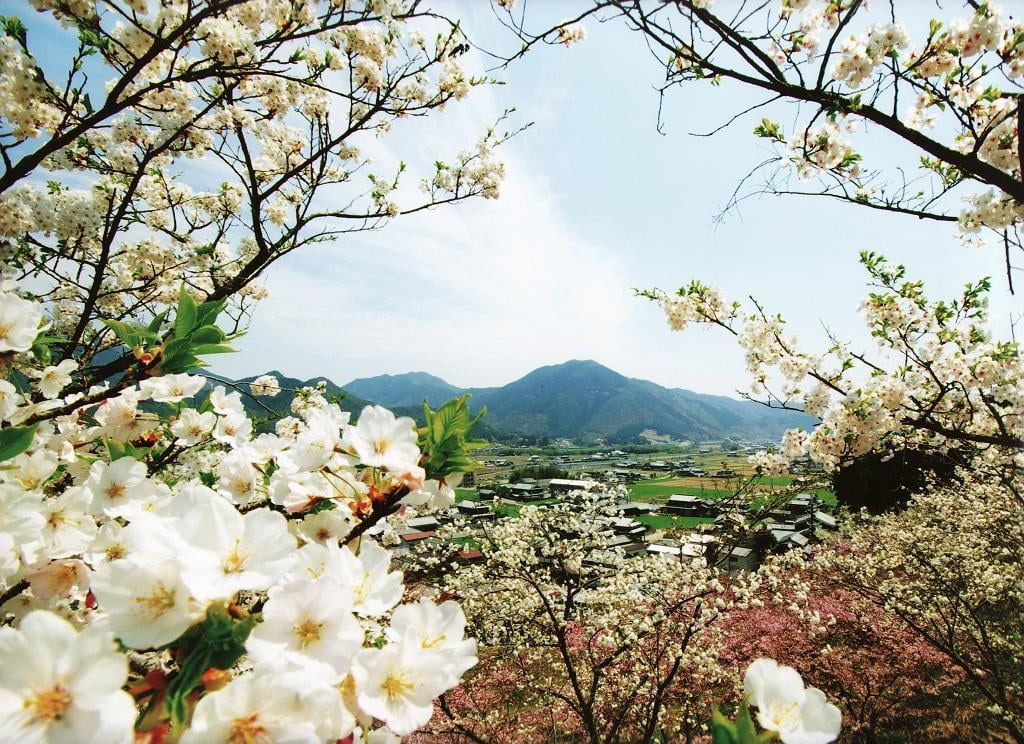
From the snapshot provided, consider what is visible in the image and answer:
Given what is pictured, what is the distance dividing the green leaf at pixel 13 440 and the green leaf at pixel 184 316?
376 mm

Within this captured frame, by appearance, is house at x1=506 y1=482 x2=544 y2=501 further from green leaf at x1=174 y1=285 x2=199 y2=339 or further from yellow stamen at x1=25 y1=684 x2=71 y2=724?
yellow stamen at x1=25 y1=684 x2=71 y2=724

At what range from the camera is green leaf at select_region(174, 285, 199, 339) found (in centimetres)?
121

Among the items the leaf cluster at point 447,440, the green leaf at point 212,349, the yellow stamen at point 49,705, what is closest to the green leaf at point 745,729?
the leaf cluster at point 447,440

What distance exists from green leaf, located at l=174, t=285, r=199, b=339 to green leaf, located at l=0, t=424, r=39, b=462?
14.8 inches

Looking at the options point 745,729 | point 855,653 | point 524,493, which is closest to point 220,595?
point 745,729

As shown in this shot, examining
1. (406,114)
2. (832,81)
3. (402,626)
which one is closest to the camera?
(402,626)

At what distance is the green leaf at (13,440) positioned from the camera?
38.1 inches

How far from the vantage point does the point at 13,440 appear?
98 cm

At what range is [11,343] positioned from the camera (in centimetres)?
117

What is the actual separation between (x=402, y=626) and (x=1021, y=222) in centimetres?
525

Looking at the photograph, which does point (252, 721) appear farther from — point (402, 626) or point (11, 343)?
point (11, 343)

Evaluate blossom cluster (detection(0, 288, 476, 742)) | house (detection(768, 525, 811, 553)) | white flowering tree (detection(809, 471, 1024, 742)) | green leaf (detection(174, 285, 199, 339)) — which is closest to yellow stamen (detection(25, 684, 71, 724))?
blossom cluster (detection(0, 288, 476, 742))

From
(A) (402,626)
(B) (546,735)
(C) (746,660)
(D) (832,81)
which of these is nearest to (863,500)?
(C) (746,660)

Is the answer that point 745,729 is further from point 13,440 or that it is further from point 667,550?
point 667,550
